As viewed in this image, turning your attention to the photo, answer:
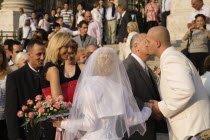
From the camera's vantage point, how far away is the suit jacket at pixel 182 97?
478cm

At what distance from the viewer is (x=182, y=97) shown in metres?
4.78

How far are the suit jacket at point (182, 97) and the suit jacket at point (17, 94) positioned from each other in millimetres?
1524

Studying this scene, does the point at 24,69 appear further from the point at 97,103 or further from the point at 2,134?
the point at 97,103

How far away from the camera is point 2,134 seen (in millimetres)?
6008

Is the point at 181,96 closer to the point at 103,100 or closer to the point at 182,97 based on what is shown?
the point at 182,97

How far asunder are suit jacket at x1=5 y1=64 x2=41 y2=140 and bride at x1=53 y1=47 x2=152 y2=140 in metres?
0.77

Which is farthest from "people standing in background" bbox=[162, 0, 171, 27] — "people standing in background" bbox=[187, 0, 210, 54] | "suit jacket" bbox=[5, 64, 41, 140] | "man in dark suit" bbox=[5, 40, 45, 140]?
"suit jacket" bbox=[5, 64, 41, 140]

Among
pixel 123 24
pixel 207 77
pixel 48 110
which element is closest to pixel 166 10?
pixel 123 24

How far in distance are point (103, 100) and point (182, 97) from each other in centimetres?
81

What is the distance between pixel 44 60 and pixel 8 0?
17218mm

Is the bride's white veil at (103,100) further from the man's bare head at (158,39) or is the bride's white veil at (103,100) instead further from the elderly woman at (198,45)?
the elderly woman at (198,45)

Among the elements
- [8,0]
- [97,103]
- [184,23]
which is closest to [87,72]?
[97,103]

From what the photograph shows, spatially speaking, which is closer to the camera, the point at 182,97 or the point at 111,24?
the point at 182,97

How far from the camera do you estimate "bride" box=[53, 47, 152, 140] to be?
4.59 meters
